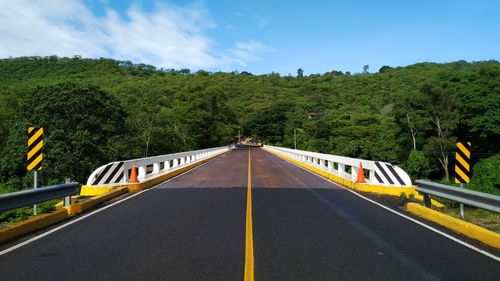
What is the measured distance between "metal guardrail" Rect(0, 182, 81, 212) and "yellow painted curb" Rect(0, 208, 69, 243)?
1.07 ft

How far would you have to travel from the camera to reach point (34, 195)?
917cm

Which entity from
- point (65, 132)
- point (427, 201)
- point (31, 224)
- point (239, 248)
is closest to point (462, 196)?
point (427, 201)

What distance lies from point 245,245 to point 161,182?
12.7 meters

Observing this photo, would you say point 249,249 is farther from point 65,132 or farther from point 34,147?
point 65,132

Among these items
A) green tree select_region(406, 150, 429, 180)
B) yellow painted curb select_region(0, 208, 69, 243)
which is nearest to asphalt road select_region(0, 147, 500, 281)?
yellow painted curb select_region(0, 208, 69, 243)

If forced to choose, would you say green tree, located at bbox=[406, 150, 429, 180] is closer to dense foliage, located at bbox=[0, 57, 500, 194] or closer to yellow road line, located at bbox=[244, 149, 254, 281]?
dense foliage, located at bbox=[0, 57, 500, 194]

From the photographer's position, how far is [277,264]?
6.13 meters

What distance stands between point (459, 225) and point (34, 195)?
8697 mm

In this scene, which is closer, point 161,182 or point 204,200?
point 204,200

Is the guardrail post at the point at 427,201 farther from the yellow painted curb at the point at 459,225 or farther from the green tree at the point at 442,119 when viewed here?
the green tree at the point at 442,119

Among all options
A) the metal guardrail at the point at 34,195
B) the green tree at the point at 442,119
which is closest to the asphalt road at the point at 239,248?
the metal guardrail at the point at 34,195

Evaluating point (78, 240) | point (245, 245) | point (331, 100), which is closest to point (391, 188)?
point (245, 245)

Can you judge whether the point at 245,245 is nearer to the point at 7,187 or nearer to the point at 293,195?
the point at 293,195

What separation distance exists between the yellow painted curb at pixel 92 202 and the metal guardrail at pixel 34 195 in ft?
0.78
